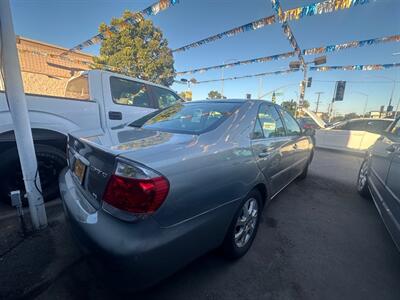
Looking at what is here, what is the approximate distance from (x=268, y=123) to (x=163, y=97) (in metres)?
2.83

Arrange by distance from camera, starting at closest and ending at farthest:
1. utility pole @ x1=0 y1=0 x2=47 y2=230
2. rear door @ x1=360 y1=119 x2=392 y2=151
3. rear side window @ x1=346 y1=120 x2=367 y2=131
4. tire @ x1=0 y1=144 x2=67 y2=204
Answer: utility pole @ x1=0 y1=0 x2=47 y2=230 < tire @ x1=0 y1=144 x2=67 y2=204 < rear door @ x1=360 y1=119 x2=392 y2=151 < rear side window @ x1=346 y1=120 x2=367 y2=131

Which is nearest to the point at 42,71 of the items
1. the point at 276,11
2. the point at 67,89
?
the point at 67,89

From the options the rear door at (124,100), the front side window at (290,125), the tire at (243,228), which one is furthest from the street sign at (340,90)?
the tire at (243,228)

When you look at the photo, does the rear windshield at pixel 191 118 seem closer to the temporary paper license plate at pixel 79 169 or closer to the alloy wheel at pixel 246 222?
the temporary paper license plate at pixel 79 169

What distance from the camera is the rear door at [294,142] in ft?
10.6

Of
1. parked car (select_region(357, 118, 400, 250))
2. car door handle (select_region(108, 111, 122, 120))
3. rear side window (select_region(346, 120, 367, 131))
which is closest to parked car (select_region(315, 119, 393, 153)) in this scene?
rear side window (select_region(346, 120, 367, 131))

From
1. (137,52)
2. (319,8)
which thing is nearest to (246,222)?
(319,8)

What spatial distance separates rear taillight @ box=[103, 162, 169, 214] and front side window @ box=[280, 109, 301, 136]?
260cm

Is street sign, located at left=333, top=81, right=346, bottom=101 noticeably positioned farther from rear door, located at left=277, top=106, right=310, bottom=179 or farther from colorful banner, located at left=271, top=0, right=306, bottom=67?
rear door, located at left=277, top=106, right=310, bottom=179

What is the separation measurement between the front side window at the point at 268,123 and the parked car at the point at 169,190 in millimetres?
30

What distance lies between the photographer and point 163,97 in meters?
4.75

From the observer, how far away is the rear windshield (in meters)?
2.04

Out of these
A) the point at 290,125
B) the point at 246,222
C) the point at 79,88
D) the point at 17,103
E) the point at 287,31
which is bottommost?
the point at 246,222

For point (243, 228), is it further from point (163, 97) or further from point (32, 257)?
point (163, 97)
